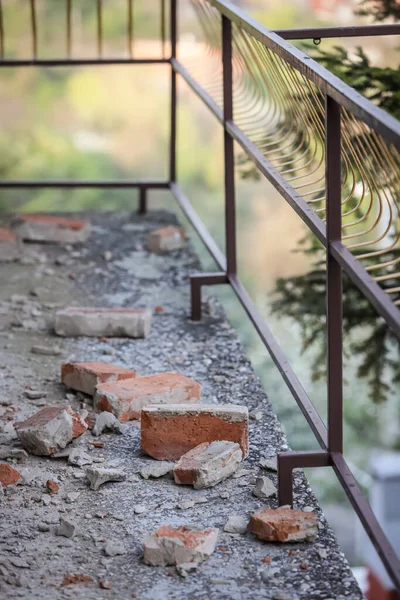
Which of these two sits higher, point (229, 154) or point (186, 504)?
point (229, 154)

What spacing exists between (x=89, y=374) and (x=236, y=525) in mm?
901

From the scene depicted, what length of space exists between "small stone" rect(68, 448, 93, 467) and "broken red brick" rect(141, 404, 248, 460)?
16 centimetres

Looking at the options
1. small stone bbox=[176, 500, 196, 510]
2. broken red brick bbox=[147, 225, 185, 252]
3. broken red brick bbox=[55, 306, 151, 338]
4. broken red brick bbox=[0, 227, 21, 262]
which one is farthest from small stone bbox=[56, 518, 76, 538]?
broken red brick bbox=[147, 225, 185, 252]

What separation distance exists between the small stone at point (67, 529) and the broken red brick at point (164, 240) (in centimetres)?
236

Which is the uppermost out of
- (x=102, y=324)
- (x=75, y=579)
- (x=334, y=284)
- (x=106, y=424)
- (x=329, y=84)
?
(x=329, y=84)

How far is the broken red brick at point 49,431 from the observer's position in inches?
102

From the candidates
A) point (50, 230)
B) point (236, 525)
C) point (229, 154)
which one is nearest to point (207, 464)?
point (236, 525)

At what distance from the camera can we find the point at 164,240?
448 cm

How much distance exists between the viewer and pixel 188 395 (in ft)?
9.41

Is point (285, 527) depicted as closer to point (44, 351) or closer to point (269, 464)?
point (269, 464)

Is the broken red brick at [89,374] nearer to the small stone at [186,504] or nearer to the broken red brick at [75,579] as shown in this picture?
the small stone at [186,504]

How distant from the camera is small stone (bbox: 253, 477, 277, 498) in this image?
7.78 ft

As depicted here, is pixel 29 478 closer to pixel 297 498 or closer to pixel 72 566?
pixel 72 566

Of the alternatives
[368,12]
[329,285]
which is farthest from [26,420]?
[368,12]
